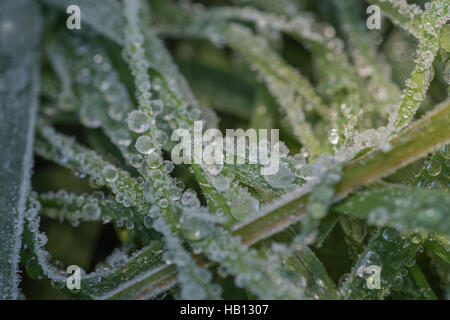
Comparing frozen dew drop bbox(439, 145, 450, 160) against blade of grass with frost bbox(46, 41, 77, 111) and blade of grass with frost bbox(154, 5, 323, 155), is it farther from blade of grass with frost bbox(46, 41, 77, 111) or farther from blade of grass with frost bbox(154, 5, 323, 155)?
blade of grass with frost bbox(46, 41, 77, 111)

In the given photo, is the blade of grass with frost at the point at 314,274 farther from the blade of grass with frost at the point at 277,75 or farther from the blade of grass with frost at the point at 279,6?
the blade of grass with frost at the point at 279,6

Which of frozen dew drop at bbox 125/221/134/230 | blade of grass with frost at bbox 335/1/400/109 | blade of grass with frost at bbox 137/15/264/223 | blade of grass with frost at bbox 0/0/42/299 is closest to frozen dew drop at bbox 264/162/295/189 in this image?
blade of grass with frost at bbox 137/15/264/223

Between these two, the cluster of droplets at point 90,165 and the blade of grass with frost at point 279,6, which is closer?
the cluster of droplets at point 90,165

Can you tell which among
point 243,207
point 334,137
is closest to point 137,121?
point 243,207

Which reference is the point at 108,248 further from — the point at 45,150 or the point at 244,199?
the point at 244,199

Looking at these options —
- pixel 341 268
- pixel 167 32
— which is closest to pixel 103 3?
pixel 167 32

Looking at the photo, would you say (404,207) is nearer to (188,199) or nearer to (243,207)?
(243,207)

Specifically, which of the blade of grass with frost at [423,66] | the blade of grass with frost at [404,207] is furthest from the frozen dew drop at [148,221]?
the blade of grass with frost at [423,66]
